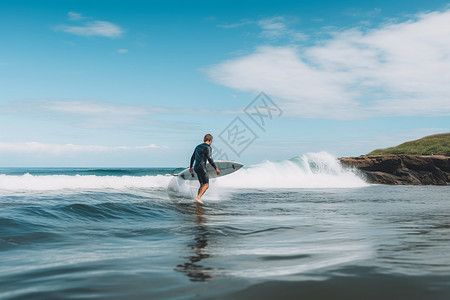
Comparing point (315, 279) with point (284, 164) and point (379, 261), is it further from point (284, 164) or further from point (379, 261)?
point (284, 164)

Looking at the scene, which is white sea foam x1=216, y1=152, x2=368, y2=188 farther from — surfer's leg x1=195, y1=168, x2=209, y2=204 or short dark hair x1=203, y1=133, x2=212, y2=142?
short dark hair x1=203, y1=133, x2=212, y2=142

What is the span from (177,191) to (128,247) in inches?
441

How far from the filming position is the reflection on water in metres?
3.45

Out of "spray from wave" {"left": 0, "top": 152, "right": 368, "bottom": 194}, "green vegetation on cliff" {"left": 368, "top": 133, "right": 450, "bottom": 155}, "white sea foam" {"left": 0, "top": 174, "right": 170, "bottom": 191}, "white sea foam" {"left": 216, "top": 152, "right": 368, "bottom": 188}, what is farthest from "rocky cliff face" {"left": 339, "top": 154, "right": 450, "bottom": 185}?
"green vegetation on cliff" {"left": 368, "top": 133, "right": 450, "bottom": 155}

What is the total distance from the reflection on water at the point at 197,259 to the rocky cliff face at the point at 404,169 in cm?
2255

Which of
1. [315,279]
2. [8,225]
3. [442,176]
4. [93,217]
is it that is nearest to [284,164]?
[442,176]

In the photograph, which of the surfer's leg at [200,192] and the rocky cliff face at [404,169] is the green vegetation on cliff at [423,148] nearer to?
the rocky cliff face at [404,169]

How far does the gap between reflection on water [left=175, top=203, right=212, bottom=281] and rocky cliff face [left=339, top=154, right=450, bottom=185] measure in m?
22.6

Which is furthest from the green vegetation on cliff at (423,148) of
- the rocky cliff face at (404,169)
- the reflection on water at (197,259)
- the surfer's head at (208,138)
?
the reflection on water at (197,259)

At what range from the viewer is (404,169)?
27062mm

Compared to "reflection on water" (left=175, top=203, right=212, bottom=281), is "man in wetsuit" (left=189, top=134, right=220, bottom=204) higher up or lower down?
higher up

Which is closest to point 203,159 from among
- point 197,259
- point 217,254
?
point 217,254

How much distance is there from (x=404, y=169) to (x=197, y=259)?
26589 mm

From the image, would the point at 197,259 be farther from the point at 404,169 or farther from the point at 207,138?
the point at 404,169
